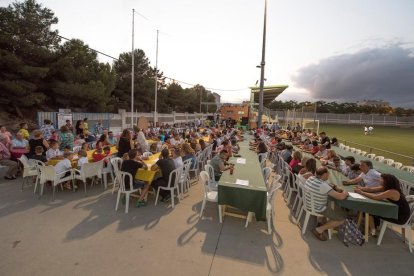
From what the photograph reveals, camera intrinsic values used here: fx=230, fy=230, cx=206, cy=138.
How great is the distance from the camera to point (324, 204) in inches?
169

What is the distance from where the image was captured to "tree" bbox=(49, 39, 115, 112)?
2044 cm

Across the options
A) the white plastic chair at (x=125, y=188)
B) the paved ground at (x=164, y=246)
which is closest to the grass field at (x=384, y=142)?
the paved ground at (x=164, y=246)

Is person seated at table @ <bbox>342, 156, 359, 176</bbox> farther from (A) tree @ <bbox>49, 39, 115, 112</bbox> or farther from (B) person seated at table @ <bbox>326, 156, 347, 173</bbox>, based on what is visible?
(A) tree @ <bbox>49, 39, 115, 112</bbox>

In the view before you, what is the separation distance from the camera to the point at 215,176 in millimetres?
6113

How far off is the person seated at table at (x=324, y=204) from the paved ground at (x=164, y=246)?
0.27m

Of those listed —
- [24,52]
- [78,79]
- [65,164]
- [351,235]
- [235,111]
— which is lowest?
[351,235]

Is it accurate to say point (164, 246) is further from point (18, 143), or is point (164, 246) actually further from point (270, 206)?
point (18, 143)

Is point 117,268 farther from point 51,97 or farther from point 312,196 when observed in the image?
point 51,97

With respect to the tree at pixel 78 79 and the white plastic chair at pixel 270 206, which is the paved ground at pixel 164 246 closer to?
the white plastic chair at pixel 270 206

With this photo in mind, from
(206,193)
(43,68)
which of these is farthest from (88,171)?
(43,68)

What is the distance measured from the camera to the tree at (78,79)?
20.4 m

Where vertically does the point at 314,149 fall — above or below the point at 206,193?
above

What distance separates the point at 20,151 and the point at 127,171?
15.4 feet

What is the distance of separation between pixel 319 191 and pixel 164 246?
2.93 meters
